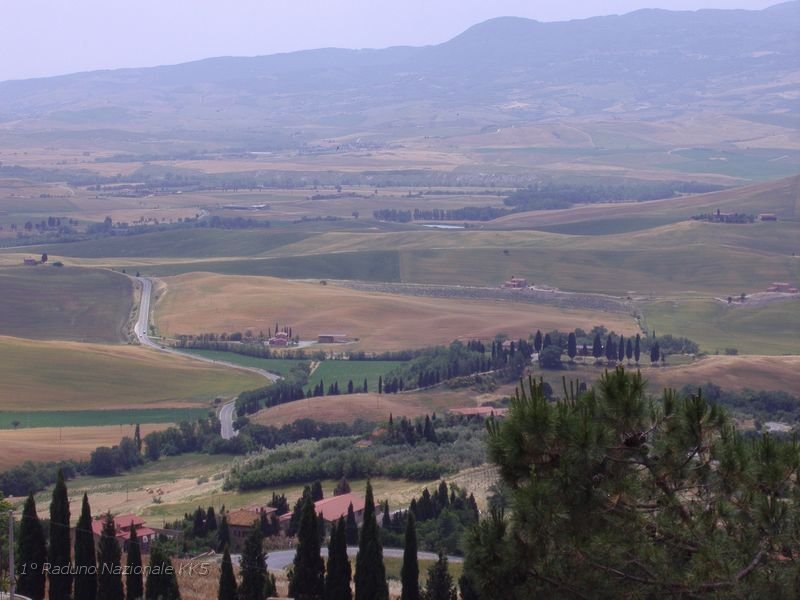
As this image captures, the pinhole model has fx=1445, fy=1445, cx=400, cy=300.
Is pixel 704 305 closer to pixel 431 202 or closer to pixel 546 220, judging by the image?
pixel 546 220

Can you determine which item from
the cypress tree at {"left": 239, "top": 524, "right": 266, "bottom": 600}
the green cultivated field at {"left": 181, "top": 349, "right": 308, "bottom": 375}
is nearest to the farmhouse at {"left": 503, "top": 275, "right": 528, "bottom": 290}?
the green cultivated field at {"left": 181, "top": 349, "right": 308, "bottom": 375}

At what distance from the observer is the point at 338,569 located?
961 inches

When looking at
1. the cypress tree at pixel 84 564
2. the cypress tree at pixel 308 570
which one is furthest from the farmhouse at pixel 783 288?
the cypress tree at pixel 84 564

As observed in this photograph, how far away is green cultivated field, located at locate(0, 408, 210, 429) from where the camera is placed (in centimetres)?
5731

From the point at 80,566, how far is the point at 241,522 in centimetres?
1098

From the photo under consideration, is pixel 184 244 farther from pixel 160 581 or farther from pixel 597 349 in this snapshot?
pixel 160 581

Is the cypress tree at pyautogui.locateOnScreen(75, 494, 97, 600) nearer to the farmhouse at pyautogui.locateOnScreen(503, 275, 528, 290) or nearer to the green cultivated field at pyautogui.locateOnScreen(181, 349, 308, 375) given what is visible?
the green cultivated field at pyautogui.locateOnScreen(181, 349, 308, 375)

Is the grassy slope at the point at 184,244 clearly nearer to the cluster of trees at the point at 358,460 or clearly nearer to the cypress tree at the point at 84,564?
the cluster of trees at the point at 358,460

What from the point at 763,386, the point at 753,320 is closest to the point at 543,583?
the point at 763,386

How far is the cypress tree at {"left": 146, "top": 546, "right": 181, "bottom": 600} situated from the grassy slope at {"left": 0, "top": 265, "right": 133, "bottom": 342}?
5520cm

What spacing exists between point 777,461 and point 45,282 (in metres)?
82.2

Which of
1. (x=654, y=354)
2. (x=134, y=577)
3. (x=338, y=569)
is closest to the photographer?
(x=134, y=577)

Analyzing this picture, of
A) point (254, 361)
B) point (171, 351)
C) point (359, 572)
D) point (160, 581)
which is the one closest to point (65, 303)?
point (171, 351)

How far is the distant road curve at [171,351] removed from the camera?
57.0m
